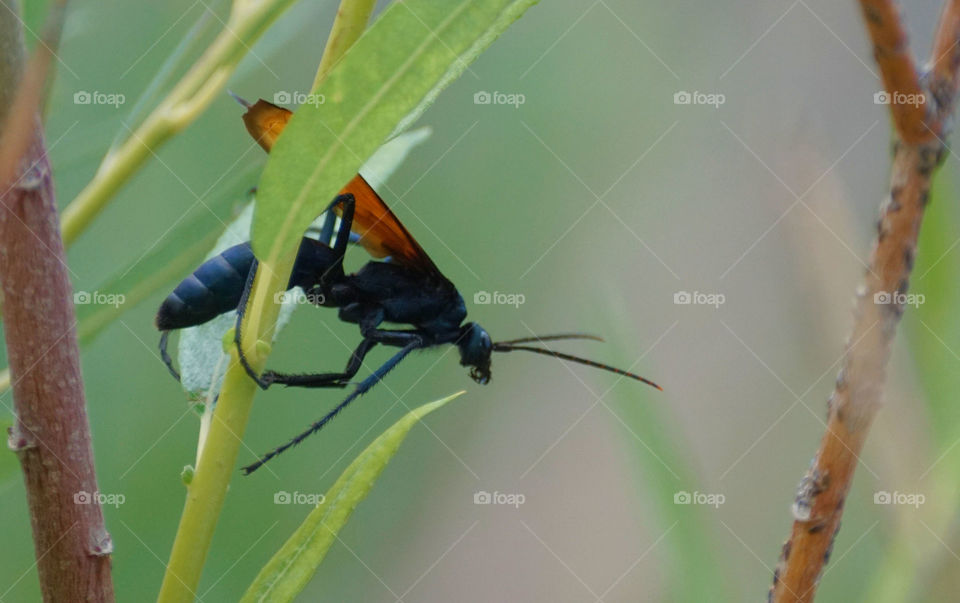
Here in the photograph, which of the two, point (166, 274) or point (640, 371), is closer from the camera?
point (166, 274)

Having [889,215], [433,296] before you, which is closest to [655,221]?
[433,296]

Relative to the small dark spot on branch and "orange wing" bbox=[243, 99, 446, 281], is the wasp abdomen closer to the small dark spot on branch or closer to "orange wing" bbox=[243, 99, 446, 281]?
"orange wing" bbox=[243, 99, 446, 281]

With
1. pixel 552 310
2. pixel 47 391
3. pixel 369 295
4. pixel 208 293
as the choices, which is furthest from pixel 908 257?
pixel 552 310

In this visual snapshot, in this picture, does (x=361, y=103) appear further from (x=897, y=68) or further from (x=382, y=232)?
(x=382, y=232)

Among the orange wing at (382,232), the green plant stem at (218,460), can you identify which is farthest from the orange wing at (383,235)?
the green plant stem at (218,460)

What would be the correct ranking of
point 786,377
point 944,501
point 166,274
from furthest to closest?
point 786,377 < point 166,274 < point 944,501

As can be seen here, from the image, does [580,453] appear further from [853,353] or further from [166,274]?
Result: [853,353]

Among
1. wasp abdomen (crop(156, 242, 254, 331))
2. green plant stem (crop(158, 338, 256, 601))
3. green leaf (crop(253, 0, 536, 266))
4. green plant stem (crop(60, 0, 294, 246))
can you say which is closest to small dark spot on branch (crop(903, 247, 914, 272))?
green leaf (crop(253, 0, 536, 266))
